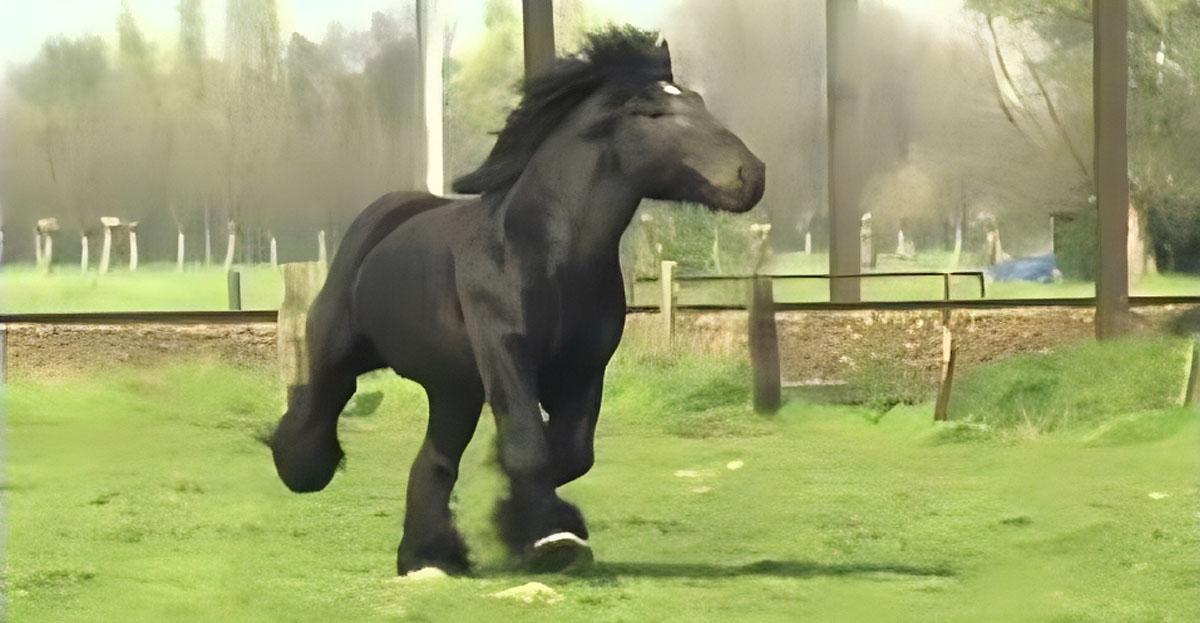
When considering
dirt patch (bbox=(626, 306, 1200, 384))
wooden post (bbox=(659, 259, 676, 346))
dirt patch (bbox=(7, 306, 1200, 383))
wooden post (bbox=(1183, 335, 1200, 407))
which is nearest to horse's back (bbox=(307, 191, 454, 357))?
dirt patch (bbox=(7, 306, 1200, 383))

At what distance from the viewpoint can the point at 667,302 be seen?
16.9ft

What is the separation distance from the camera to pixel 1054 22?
21.7 ft

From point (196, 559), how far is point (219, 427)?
674mm

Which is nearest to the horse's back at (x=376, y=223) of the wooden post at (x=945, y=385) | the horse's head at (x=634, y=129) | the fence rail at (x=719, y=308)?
the horse's head at (x=634, y=129)

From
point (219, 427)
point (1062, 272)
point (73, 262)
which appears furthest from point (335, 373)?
point (1062, 272)

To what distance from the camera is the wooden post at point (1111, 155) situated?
5.96 m

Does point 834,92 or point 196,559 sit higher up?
point 834,92

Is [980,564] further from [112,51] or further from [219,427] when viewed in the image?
[112,51]

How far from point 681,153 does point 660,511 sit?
4.56 feet

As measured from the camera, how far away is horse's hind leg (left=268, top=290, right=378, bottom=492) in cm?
369

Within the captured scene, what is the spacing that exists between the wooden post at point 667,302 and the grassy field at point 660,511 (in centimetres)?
16

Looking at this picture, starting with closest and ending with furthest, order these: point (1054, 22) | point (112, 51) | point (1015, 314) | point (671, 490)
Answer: point (671, 490), point (112, 51), point (1015, 314), point (1054, 22)

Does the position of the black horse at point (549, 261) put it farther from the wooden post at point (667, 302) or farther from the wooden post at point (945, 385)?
the wooden post at point (945, 385)

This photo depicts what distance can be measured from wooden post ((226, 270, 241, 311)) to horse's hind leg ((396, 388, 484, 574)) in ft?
4.55
